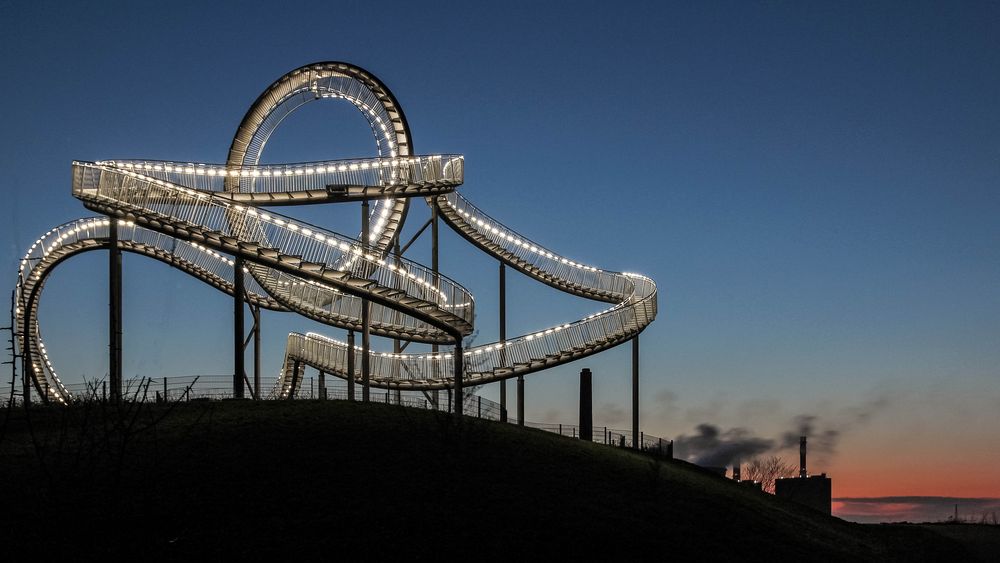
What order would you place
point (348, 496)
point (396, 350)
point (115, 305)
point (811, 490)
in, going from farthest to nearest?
point (811, 490) < point (396, 350) < point (115, 305) < point (348, 496)

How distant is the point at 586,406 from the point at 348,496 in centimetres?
1978

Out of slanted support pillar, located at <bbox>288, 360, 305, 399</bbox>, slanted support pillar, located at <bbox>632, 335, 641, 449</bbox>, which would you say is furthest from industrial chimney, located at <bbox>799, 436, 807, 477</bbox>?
slanted support pillar, located at <bbox>288, 360, 305, 399</bbox>

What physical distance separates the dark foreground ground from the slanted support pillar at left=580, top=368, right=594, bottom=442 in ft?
31.1

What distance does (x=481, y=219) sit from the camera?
49219mm

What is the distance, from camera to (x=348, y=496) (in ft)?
77.1

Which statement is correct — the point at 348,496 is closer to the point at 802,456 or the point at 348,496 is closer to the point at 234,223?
the point at 234,223

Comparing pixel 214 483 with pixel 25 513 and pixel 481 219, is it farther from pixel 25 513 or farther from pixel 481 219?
pixel 481 219

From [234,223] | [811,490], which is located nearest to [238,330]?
[234,223]

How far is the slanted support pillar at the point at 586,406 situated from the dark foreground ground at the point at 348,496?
31.1 feet

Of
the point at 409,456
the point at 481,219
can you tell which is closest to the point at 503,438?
the point at 409,456

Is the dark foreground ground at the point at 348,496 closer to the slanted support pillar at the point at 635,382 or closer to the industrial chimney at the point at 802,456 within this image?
the slanted support pillar at the point at 635,382

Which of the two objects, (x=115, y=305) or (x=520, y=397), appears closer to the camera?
(x=115, y=305)

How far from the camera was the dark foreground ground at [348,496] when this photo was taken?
2092 cm

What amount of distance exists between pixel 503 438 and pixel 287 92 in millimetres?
17805
